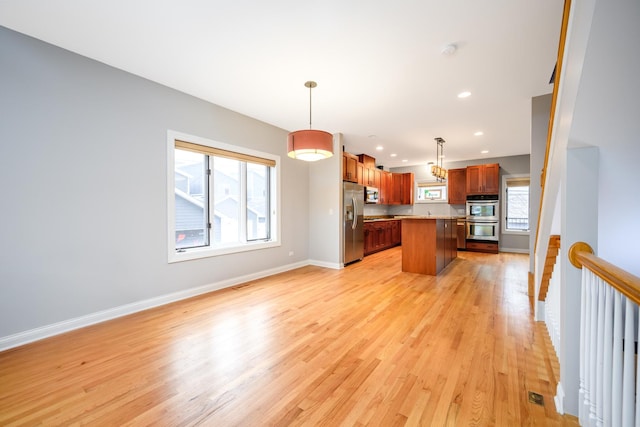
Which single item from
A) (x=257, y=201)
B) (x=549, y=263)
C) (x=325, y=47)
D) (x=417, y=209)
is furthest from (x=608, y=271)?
(x=417, y=209)

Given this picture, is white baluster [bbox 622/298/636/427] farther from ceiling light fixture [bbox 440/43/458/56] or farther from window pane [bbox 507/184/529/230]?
window pane [bbox 507/184/529/230]

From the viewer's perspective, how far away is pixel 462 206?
820cm

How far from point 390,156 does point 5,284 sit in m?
7.62

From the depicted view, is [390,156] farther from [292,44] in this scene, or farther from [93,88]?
[93,88]

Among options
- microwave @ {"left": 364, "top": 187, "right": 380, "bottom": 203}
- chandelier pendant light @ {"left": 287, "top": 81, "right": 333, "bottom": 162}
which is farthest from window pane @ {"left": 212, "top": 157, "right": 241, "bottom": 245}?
microwave @ {"left": 364, "top": 187, "right": 380, "bottom": 203}

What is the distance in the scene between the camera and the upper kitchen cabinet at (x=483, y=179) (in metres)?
7.25

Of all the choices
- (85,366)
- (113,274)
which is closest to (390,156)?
(113,274)

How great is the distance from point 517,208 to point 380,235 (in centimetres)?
398

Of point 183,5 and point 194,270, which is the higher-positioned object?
point 183,5

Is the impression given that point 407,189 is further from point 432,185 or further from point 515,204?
point 515,204

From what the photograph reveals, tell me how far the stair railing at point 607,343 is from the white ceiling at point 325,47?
208 centimetres

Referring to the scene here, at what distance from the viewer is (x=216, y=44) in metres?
2.56

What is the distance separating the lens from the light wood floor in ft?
5.18

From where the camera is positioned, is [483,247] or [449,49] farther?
[483,247]
